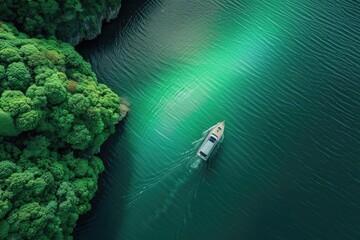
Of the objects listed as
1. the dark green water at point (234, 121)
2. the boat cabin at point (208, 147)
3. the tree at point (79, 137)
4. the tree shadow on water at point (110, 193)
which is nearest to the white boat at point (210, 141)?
the boat cabin at point (208, 147)

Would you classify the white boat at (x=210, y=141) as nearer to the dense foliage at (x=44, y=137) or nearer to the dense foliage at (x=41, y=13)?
the dense foliage at (x=44, y=137)

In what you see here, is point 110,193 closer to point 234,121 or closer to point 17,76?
point 17,76

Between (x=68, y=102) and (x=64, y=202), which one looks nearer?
(x=64, y=202)

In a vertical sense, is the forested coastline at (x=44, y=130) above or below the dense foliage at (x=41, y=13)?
below

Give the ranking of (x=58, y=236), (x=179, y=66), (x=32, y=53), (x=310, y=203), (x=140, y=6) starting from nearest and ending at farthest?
(x=58, y=236) → (x=32, y=53) → (x=310, y=203) → (x=179, y=66) → (x=140, y=6)

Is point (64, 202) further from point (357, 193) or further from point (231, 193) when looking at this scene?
point (357, 193)

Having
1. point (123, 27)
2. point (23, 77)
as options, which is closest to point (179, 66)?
point (123, 27)

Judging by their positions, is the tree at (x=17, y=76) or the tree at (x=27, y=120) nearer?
the tree at (x=27, y=120)
